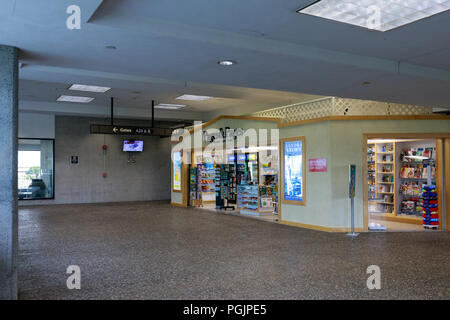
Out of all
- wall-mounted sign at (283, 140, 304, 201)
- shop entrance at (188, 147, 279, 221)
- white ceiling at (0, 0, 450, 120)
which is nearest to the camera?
white ceiling at (0, 0, 450, 120)

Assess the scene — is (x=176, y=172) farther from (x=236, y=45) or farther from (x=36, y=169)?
(x=236, y=45)

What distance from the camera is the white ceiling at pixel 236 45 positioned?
152 inches

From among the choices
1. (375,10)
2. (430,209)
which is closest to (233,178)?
(430,209)

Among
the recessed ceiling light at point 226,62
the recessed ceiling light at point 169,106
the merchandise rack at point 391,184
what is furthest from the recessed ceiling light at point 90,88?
the merchandise rack at point 391,184

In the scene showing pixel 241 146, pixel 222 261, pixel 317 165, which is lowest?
pixel 222 261

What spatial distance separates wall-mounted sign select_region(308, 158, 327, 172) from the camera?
9.06 m

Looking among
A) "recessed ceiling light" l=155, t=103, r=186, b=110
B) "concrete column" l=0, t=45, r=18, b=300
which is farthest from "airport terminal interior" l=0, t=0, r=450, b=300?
"recessed ceiling light" l=155, t=103, r=186, b=110

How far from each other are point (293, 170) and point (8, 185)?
6.98 metres

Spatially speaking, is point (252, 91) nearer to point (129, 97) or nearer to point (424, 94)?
point (129, 97)

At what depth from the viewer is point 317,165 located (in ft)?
30.3

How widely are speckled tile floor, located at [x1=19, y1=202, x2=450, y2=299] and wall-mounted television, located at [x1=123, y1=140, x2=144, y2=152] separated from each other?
6660mm

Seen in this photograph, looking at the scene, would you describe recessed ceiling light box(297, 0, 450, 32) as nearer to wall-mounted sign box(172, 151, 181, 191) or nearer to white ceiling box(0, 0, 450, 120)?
white ceiling box(0, 0, 450, 120)

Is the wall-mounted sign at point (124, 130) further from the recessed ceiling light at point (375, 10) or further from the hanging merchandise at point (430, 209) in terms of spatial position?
the recessed ceiling light at point (375, 10)

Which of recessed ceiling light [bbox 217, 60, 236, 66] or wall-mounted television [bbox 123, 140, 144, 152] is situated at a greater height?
recessed ceiling light [bbox 217, 60, 236, 66]
